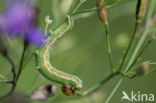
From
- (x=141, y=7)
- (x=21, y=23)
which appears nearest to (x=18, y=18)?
(x=21, y=23)

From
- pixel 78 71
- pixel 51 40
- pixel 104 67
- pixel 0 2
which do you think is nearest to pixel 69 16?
pixel 51 40

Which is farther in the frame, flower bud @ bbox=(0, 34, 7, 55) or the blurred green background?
the blurred green background

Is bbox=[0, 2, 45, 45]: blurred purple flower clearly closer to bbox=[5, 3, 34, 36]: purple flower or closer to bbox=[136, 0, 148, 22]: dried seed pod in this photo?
bbox=[5, 3, 34, 36]: purple flower

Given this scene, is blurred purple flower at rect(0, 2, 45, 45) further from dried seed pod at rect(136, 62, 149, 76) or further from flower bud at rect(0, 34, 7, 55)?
dried seed pod at rect(136, 62, 149, 76)

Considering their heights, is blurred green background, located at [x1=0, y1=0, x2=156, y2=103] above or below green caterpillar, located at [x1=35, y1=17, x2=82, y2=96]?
below

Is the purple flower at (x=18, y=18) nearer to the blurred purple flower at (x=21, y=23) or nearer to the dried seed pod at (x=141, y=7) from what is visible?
the blurred purple flower at (x=21, y=23)

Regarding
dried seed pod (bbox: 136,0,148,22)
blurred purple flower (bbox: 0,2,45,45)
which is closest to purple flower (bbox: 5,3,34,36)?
blurred purple flower (bbox: 0,2,45,45)

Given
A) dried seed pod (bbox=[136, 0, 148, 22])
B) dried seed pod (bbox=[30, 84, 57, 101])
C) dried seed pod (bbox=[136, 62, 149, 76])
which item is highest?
dried seed pod (bbox=[136, 0, 148, 22])
